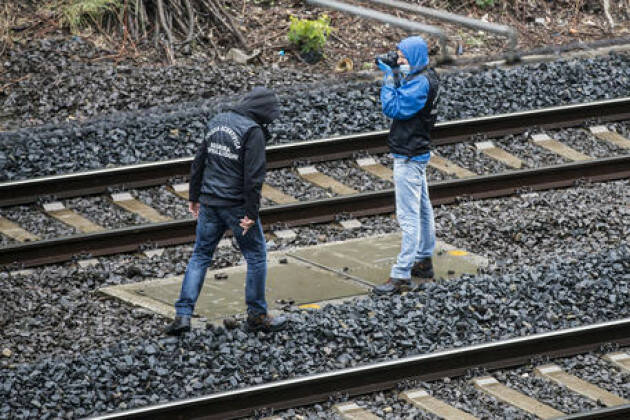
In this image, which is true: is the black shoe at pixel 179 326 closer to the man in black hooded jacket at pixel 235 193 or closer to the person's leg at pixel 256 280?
the man in black hooded jacket at pixel 235 193

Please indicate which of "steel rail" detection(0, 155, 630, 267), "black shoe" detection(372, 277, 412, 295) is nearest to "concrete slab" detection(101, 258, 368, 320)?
"black shoe" detection(372, 277, 412, 295)

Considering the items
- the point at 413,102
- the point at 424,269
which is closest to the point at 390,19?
the point at 424,269

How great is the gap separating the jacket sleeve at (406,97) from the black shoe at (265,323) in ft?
6.32

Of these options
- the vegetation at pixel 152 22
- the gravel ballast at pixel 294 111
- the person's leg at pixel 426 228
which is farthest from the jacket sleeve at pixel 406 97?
the vegetation at pixel 152 22

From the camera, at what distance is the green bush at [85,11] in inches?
586

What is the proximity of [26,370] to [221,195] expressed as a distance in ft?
6.13

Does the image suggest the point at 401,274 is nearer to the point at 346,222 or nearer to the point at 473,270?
the point at 473,270

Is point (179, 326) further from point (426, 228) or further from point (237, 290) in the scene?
point (426, 228)

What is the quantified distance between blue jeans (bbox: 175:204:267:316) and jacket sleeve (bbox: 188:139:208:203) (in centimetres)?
12

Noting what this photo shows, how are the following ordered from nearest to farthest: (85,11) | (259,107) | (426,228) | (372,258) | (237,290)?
1. (259,107)
2. (237,290)
3. (426,228)
4. (372,258)
5. (85,11)

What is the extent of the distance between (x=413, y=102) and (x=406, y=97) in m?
0.08

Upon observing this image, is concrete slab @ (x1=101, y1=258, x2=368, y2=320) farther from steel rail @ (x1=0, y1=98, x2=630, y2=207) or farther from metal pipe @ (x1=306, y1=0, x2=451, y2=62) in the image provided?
metal pipe @ (x1=306, y1=0, x2=451, y2=62)

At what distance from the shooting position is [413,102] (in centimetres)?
920

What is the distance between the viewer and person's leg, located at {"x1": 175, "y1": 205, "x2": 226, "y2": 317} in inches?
339
